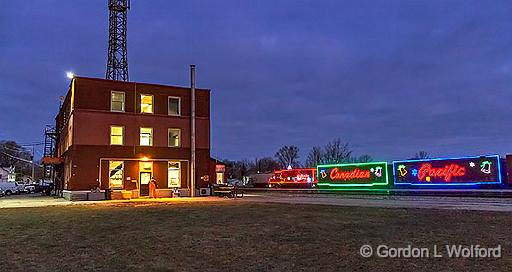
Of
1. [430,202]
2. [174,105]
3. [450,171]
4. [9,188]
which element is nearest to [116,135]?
[174,105]

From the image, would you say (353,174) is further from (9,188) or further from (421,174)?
(9,188)

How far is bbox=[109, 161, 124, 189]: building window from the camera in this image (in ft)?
124

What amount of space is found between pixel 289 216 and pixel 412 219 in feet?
15.2

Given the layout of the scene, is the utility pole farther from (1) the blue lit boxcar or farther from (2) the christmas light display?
(2) the christmas light display

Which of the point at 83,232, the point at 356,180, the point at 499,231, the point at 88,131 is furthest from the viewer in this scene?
the point at 356,180

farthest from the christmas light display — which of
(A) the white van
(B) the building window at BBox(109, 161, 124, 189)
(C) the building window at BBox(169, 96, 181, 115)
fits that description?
(A) the white van

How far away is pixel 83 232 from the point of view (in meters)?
14.0

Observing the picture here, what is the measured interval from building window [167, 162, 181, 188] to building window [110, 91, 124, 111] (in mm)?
6673

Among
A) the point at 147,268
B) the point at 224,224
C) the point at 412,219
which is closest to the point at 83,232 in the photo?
the point at 224,224

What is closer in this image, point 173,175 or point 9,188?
point 173,175

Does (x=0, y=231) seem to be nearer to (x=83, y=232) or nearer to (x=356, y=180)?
(x=83, y=232)

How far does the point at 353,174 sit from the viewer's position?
47.9 meters

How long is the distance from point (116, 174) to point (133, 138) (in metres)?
3.49

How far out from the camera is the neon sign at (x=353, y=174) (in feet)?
147
